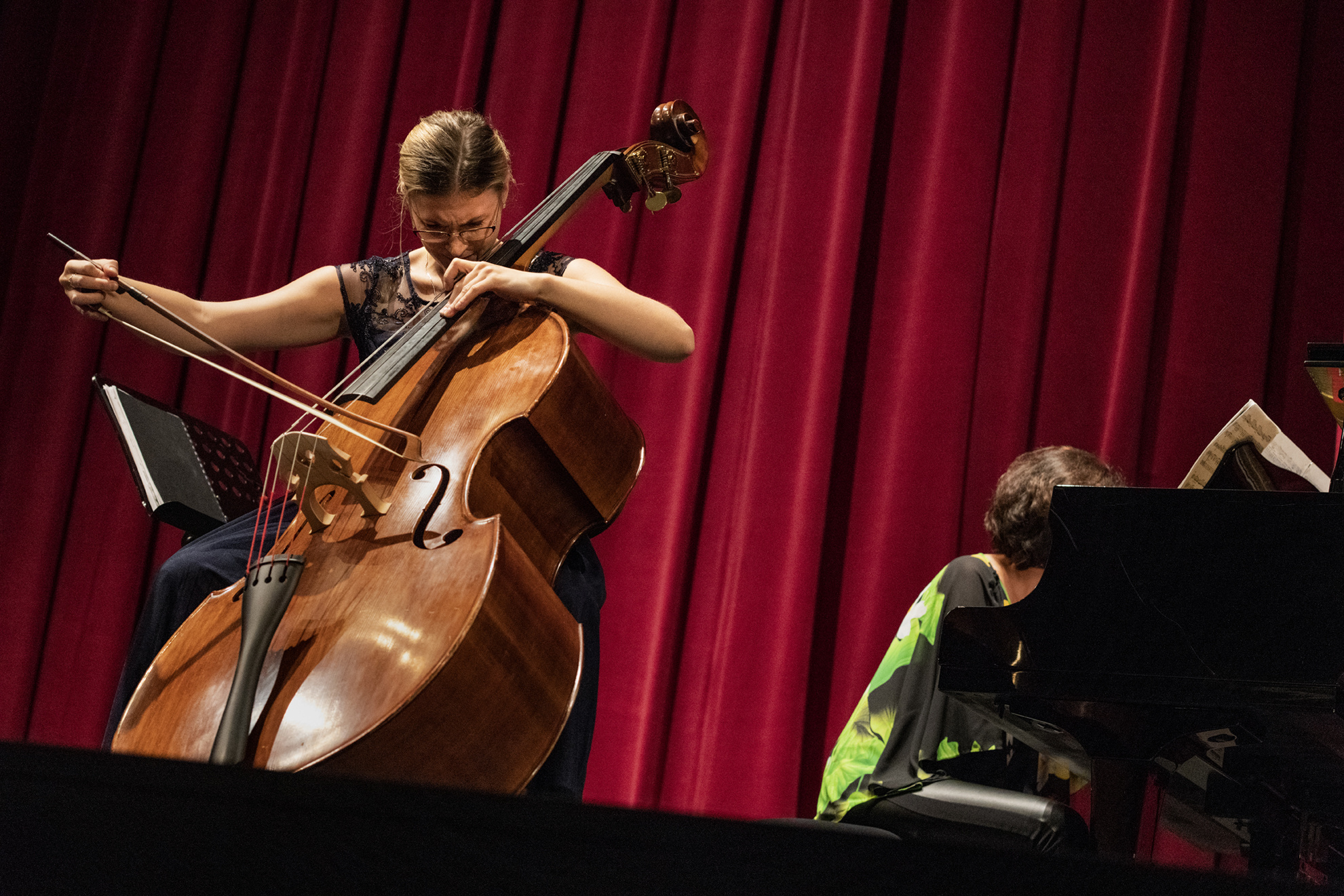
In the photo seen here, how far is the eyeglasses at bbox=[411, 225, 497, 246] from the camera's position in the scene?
170cm

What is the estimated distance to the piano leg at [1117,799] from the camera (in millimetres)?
1471

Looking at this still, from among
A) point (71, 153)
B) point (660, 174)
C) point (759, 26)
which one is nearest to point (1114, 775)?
point (660, 174)

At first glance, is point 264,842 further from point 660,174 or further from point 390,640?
point 660,174

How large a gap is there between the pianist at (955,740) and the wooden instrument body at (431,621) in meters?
0.60

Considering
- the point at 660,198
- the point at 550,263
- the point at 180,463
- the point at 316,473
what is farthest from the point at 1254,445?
the point at 180,463

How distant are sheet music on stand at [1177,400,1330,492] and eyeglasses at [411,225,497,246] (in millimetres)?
963

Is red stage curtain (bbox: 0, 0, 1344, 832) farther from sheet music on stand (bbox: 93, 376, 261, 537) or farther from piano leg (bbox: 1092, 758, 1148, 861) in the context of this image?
piano leg (bbox: 1092, 758, 1148, 861)

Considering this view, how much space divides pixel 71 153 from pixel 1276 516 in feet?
10.1

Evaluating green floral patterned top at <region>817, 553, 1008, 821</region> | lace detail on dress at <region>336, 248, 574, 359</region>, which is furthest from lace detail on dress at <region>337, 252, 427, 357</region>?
green floral patterned top at <region>817, 553, 1008, 821</region>

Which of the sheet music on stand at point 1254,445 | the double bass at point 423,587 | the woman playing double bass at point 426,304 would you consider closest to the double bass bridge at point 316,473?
the double bass at point 423,587

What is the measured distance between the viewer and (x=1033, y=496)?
6.55 feet

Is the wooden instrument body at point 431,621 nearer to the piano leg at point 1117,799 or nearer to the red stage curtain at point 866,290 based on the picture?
the piano leg at point 1117,799

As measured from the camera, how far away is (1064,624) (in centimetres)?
133

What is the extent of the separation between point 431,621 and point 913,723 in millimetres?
898
